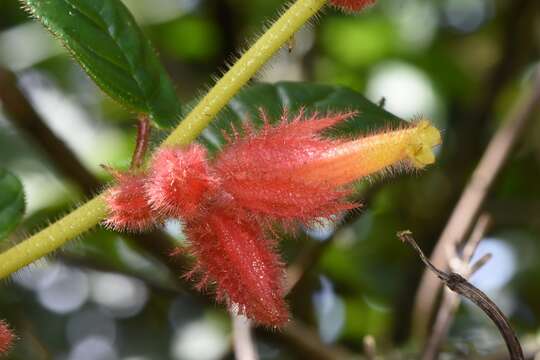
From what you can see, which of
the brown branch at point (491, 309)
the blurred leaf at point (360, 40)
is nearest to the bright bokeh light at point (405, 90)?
the blurred leaf at point (360, 40)

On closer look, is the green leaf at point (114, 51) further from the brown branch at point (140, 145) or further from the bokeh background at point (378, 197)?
the bokeh background at point (378, 197)

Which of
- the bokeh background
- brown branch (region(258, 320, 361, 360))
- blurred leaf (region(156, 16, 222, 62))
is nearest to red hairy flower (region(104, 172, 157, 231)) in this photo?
brown branch (region(258, 320, 361, 360))

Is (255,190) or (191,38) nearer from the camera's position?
(255,190)

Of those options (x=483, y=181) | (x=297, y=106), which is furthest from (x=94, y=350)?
(x=297, y=106)

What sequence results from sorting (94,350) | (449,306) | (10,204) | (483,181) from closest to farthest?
(10,204) → (449,306) → (483,181) → (94,350)

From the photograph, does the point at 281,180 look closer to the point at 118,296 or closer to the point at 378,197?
the point at 378,197

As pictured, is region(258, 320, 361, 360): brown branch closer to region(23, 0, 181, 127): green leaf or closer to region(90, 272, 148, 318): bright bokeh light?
region(23, 0, 181, 127): green leaf

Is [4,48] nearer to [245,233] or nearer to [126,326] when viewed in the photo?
[126,326]
